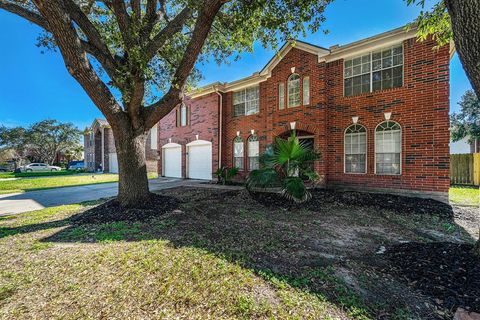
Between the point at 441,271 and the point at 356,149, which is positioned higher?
the point at 356,149

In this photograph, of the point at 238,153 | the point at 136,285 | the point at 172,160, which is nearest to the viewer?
the point at 136,285

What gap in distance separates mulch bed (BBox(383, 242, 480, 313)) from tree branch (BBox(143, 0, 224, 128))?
238 inches

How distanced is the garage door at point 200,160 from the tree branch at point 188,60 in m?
7.47

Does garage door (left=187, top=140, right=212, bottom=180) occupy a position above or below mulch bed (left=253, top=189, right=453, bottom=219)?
above

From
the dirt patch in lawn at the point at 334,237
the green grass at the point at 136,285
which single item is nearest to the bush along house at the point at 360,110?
the dirt patch in lawn at the point at 334,237

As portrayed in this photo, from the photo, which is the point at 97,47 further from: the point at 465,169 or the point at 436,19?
the point at 465,169

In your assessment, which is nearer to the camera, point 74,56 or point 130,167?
point 74,56

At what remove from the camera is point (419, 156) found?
7480 millimetres

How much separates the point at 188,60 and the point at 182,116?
1044 cm

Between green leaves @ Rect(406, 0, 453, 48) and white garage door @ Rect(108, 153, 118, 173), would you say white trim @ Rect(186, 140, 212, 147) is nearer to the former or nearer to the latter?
green leaves @ Rect(406, 0, 453, 48)

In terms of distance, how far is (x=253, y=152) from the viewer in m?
12.1

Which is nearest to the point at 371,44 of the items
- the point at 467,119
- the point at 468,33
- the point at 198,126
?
the point at 468,33

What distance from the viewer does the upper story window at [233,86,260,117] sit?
12133mm

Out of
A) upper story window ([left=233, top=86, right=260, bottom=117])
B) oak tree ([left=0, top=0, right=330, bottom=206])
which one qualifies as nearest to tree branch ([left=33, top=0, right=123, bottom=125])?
oak tree ([left=0, top=0, right=330, bottom=206])
